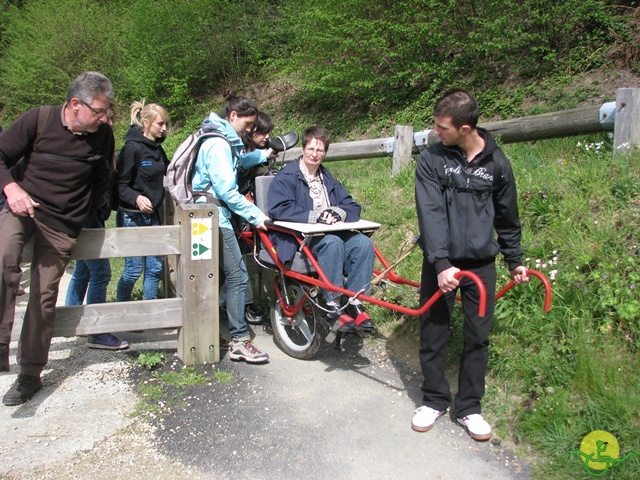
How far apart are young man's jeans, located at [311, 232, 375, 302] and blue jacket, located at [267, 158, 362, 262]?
0.73 ft

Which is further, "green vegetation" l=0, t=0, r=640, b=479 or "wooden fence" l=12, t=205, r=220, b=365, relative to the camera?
"wooden fence" l=12, t=205, r=220, b=365

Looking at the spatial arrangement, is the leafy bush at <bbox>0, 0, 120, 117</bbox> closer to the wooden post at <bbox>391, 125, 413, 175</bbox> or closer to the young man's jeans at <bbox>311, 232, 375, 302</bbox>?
the wooden post at <bbox>391, 125, 413, 175</bbox>

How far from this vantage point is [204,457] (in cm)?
327

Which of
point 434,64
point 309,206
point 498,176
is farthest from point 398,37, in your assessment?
point 498,176

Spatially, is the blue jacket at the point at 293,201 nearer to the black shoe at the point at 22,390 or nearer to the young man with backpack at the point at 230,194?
the young man with backpack at the point at 230,194

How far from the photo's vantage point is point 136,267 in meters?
5.04

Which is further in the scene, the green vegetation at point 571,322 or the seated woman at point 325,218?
the seated woman at point 325,218

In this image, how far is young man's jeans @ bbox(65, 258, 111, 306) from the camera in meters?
4.58

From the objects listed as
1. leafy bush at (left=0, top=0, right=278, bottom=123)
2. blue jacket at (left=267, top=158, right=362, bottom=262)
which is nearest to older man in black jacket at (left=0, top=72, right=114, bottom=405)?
blue jacket at (left=267, top=158, right=362, bottom=262)

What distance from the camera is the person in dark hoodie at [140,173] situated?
4.84m

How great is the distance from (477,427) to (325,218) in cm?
178

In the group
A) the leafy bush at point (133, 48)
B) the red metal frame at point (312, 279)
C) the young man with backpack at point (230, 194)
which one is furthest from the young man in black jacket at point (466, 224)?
the leafy bush at point (133, 48)

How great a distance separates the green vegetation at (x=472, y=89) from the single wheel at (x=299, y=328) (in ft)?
2.24

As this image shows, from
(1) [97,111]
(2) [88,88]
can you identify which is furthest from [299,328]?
(2) [88,88]
